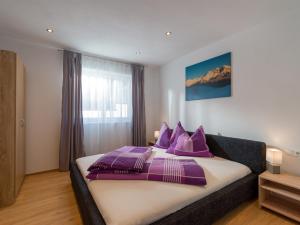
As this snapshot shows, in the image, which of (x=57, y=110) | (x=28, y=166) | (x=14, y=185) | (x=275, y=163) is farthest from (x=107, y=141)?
(x=275, y=163)

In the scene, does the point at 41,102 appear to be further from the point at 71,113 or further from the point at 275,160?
the point at 275,160

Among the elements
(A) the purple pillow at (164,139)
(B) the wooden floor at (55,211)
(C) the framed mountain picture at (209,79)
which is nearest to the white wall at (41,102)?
(B) the wooden floor at (55,211)

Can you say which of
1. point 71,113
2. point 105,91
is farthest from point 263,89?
point 71,113

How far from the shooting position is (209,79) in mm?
2967

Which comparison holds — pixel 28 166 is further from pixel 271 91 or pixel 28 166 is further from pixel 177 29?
pixel 271 91

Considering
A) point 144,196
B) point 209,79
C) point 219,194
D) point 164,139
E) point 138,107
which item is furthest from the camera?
point 138,107

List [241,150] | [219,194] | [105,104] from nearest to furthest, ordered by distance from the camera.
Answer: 1. [219,194]
2. [241,150]
3. [105,104]

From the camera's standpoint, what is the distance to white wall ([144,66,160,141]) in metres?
4.31

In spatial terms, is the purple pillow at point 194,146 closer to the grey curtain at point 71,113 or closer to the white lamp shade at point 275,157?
the white lamp shade at point 275,157

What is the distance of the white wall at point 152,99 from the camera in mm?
4309

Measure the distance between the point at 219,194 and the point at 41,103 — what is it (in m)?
3.24

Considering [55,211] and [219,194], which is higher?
[219,194]

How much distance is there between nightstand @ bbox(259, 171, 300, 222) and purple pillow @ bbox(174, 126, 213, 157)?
79 cm

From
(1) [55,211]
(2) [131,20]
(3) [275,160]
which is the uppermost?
(2) [131,20]
